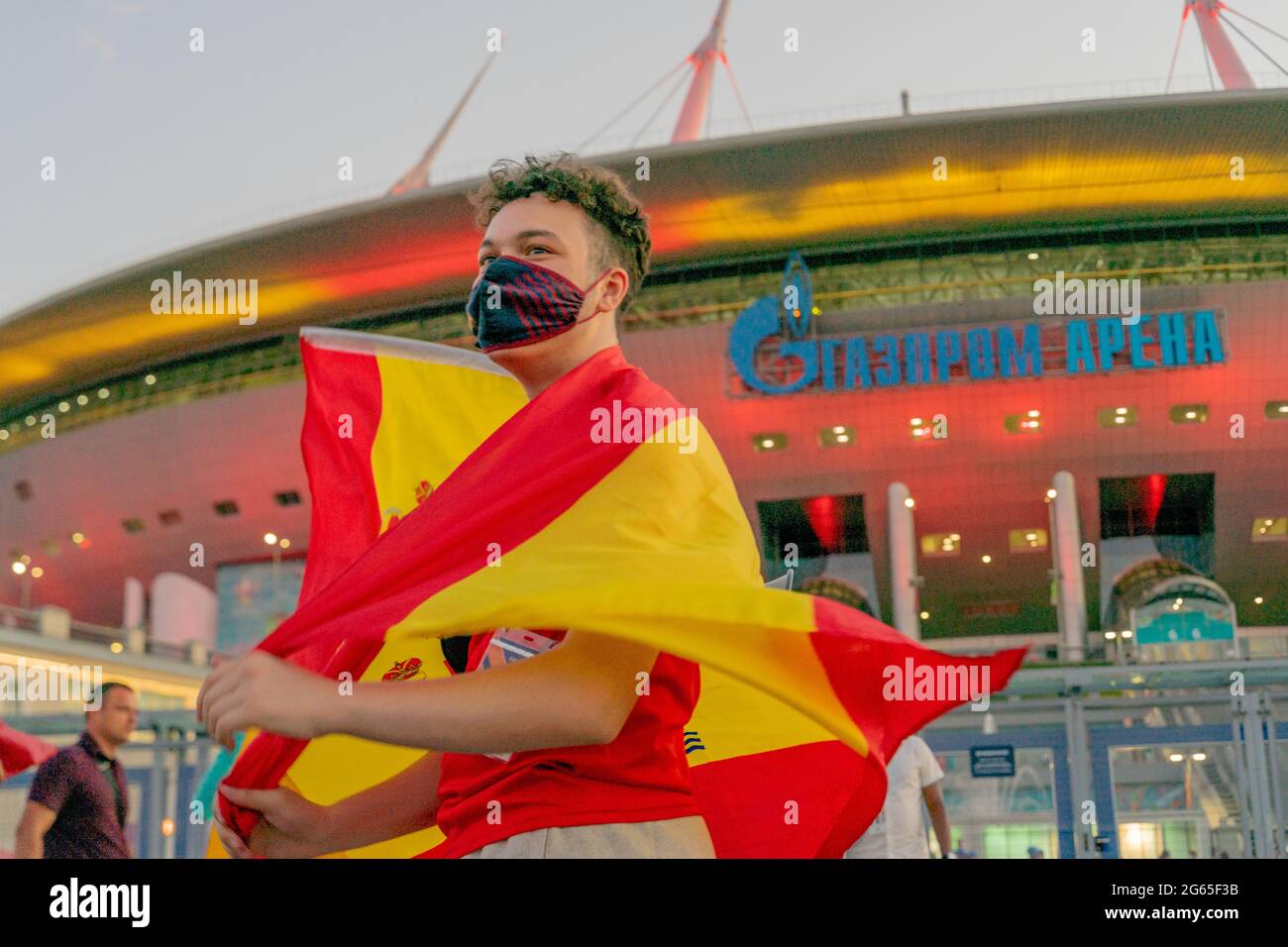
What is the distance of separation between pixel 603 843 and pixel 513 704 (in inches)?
9.5

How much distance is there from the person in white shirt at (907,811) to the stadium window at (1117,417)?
28.6 meters

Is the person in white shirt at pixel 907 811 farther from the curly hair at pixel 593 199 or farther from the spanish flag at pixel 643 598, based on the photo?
the curly hair at pixel 593 199

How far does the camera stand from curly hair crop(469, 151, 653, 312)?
2.31 metres

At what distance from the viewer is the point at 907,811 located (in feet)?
25.5

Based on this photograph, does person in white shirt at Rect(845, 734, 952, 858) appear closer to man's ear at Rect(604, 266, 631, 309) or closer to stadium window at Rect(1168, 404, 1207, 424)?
man's ear at Rect(604, 266, 631, 309)

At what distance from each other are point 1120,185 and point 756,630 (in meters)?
34.6

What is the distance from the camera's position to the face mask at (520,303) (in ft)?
7.27

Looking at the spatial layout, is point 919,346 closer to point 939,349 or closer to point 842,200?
point 939,349

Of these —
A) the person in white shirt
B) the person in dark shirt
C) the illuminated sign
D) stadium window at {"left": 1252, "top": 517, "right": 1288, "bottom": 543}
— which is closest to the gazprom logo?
the illuminated sign

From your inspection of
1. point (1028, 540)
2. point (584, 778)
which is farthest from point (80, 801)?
point (1028, 540)

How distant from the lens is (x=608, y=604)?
5.85 ft

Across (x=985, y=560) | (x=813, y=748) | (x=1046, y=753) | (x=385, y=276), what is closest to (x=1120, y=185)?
(x=985, y=560)

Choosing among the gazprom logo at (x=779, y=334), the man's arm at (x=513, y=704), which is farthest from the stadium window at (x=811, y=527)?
the man's arm at (x=513, y=704)
